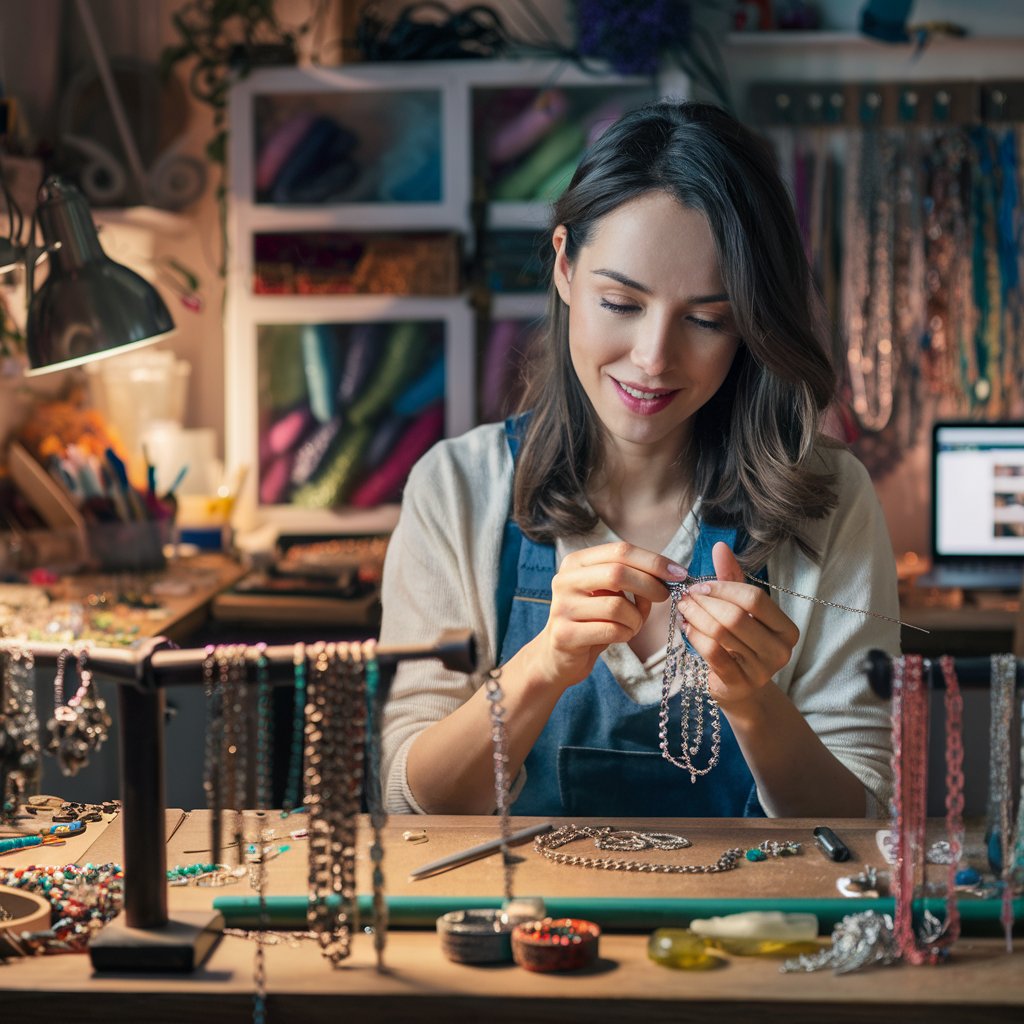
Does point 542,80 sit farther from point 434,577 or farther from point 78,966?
point 78,966

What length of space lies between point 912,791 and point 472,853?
1.25ft

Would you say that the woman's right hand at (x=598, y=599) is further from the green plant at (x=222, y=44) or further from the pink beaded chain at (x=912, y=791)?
the green plant at (x=222, y=44)

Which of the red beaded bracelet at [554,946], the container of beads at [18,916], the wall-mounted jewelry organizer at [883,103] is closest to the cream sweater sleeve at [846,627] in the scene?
the red beaded bracelet at [554,946]

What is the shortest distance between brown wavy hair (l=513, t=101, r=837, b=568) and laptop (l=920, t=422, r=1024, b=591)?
1746mm

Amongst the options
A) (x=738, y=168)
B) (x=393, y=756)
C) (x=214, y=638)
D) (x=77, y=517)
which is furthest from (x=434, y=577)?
(x=77, y=517)

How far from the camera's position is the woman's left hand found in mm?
1249

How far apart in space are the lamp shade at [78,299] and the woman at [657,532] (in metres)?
0.48

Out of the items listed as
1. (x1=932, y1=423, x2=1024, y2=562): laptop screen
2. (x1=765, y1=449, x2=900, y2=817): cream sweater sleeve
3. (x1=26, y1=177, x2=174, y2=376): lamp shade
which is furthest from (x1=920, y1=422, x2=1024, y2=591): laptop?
(x1=26, y1=177, x2=174, y2=376): lamp shade

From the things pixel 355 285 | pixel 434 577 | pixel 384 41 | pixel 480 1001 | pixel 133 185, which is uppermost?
pixel 384 41

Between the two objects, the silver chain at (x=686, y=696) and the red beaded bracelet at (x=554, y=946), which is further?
the silver chain at (x=686, y=696)

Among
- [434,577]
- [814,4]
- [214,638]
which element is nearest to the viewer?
[434,577]

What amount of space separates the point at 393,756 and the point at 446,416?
6.38 feet

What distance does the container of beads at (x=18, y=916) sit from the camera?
98cm

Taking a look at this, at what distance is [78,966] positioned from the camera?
967 millimetres
